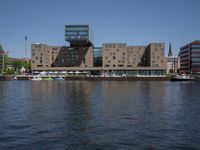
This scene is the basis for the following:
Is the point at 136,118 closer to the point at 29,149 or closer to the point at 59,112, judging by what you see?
the point at 59,112

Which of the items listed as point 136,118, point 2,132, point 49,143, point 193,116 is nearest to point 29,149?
point 49,143

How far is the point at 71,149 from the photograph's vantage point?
20.0 m

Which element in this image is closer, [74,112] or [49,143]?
[49,143]

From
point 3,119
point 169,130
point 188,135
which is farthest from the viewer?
point 3,119

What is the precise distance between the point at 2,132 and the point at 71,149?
336 inches

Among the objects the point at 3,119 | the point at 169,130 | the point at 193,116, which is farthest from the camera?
the point at 193,116

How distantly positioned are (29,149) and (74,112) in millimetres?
16364

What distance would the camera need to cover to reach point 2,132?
25.3m

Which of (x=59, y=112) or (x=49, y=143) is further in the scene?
(x=59, y=112)

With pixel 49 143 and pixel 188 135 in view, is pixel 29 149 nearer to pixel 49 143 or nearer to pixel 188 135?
pixel 49 143

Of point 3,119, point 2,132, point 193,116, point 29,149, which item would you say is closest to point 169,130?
point 193,116

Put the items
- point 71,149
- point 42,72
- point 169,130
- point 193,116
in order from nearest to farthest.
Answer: point 71,149 → point 169,130 → point 193,116 → point 42,72

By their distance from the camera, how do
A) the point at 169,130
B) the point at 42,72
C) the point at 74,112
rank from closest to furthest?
1. the point at 169,130
2. the point at 74,112
3. the point at 42,72

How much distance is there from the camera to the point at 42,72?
648 ft
